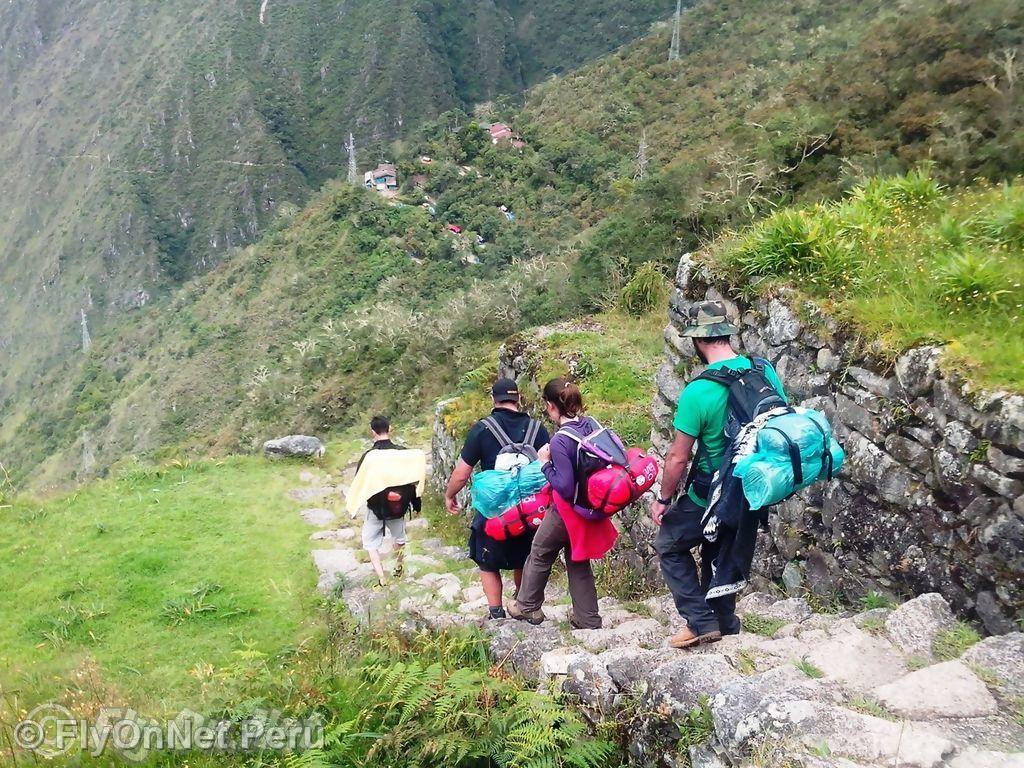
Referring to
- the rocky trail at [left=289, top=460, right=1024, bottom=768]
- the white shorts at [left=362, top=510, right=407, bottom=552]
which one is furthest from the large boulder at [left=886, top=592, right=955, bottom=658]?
the white shorts at [left=362, top=510, right=407, bottom=552]

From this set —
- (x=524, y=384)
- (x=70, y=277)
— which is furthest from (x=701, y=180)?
(x=70, y=277)

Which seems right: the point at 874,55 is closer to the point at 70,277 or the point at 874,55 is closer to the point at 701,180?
the point at 701,180

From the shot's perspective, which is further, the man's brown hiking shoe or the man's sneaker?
the man's sneaker

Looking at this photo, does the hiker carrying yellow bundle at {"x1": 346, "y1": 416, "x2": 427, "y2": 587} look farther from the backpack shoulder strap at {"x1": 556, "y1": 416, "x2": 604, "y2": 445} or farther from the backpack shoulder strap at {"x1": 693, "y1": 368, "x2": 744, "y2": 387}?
the backpack shoulder strap at {"x1": 693, "y1": 368, "x2": 744, "y2": 387}

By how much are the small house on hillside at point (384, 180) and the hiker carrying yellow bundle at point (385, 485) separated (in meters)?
43.2

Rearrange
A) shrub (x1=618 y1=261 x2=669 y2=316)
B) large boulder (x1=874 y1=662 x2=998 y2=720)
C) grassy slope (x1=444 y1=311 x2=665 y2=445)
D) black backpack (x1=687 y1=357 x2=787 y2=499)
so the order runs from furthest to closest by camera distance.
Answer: shrub (x1=618 y1=261 x2=669 y2=316), grassy slope (x1=444 y1=311 x2=665 y2=445), black backpack (x1=687 y1=357 x2=787 y2=499), large boulder (x1=874 y1=662 x2=998 y2=720)

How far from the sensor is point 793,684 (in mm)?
2477

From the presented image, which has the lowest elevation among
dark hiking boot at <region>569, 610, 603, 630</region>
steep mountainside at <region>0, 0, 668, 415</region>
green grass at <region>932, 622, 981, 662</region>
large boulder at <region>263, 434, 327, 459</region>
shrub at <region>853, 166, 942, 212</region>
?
large boulder at <region>263, 434, 327, 459</region>

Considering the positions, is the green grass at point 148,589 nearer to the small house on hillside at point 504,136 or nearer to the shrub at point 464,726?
the shrub at point 464,726

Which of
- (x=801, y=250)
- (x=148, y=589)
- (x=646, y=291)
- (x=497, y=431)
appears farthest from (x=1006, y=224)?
(x=148, y=589)

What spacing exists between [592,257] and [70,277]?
389 feet

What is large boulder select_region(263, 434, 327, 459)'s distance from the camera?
1143cm

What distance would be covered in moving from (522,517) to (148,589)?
424 cm

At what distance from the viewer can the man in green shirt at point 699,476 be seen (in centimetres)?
306
